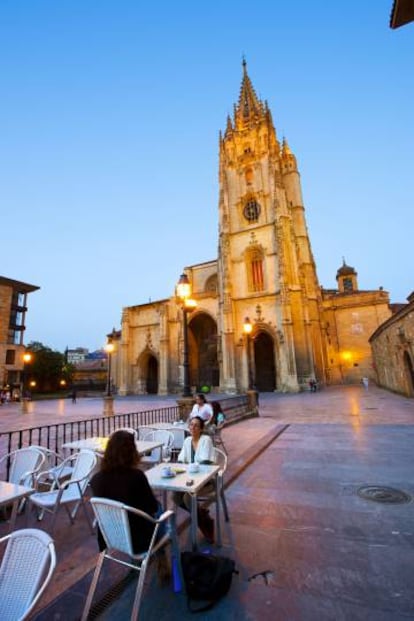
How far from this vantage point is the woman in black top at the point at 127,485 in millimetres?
2387

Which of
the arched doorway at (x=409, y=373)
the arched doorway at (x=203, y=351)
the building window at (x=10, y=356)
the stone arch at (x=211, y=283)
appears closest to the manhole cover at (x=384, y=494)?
the arched doorway at (x=409, y=373)

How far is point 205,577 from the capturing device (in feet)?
8.03

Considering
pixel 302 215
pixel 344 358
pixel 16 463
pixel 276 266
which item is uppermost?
pixel 302 215

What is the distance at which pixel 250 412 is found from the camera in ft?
41.8

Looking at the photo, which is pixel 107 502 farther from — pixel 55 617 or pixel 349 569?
pixel 349 569

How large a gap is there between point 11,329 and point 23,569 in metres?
45.6

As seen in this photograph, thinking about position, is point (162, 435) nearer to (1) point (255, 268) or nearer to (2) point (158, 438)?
(2) point (158, 438)

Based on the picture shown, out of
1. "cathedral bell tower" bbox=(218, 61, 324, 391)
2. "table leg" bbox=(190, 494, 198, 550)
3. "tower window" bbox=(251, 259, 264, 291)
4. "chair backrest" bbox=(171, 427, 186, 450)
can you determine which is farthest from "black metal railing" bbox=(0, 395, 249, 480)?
"tower window" bbox=(251, 259, 264, 291)

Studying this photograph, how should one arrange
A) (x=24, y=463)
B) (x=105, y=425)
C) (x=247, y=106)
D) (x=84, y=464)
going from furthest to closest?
(x=247, y=106) → (x=105, y=425) → (x=24, y=463) → (x=84, y=464)

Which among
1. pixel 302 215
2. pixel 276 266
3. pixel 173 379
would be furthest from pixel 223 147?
pixel 173 379

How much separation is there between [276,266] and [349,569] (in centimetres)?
2682

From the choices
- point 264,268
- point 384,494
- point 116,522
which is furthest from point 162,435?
point 264,268

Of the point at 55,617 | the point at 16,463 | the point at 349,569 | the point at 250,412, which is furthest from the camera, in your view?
the point at 250,412

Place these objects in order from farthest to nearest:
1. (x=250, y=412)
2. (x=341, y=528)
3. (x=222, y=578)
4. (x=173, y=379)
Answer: (x=173, y=379) → (x=250, y=412) → (x=341, y=528) → (x=222, y=578)
